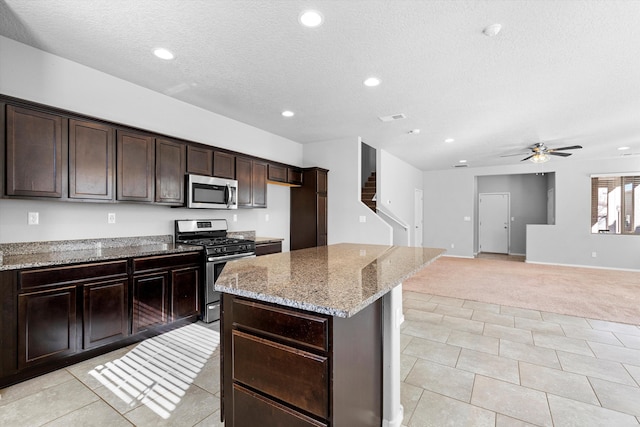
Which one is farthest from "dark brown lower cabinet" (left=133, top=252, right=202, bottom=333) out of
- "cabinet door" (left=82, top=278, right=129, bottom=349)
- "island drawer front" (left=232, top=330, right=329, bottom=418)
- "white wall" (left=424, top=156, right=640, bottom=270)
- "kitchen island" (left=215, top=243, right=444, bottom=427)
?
"white wall" (left=424, top=156, right=640, bottom=270)

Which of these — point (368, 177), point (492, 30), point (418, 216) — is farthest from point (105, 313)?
point (418, 216)

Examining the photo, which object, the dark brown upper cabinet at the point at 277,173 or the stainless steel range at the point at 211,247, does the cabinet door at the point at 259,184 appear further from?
the stainless steel range at the point at 211,247

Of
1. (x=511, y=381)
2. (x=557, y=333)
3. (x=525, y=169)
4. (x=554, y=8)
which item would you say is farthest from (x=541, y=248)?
(x=554, y=8)

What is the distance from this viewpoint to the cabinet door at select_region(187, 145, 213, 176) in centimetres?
356

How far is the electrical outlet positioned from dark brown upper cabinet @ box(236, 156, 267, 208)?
2.13m

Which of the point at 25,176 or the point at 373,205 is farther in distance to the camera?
the point at 373,205

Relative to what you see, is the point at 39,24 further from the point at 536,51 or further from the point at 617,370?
the point at 617,370

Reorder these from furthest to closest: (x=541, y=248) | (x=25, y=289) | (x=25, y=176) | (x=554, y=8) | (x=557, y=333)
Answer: (x=541, y=248) < (x=557, y=333) < (x=25, y=176) < (x=25, y=289) < (x=554, y=8)

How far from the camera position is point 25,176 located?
237 centimetres

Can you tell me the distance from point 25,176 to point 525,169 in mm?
9685

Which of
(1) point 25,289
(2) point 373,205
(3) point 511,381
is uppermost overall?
(2) point 373,205

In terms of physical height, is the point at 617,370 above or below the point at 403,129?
below

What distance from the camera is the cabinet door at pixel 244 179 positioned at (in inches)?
166

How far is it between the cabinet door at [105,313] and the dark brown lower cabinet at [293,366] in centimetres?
175
